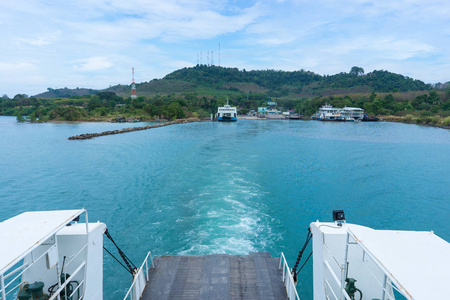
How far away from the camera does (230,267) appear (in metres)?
9.78

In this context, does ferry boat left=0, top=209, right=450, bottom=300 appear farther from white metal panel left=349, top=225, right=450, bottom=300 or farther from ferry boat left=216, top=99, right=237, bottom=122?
ferry boat left=216, top=99, right=237, bottom=122

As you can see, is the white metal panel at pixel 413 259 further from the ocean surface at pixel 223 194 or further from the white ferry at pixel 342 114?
the white ferry at pixel 342 114

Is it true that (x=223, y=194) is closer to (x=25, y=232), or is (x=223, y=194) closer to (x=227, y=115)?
(x=25, y=232)

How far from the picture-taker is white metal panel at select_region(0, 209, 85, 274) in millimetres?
4906

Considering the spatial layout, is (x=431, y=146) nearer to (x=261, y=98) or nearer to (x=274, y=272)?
(x=274, y=272)

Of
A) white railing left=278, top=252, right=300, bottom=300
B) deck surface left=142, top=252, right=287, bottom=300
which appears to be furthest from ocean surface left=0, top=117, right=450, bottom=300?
white railing left=278, top=252, right=300, bottom=300

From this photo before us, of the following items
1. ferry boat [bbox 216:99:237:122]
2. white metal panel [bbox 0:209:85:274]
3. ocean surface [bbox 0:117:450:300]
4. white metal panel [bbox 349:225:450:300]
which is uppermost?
ferry boat [bbox 216:99:237:122]

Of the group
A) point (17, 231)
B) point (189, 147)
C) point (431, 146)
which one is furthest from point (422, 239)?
point (431, 146)

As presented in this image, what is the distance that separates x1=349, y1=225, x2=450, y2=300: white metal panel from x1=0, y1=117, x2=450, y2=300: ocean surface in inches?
241

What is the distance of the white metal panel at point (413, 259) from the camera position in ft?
14.3

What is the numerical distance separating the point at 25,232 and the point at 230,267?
22.3 feet

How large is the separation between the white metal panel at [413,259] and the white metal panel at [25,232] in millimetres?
7049

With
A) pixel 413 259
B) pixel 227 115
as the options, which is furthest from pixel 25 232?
pixel 227 115

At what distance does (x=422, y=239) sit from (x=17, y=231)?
958cm
